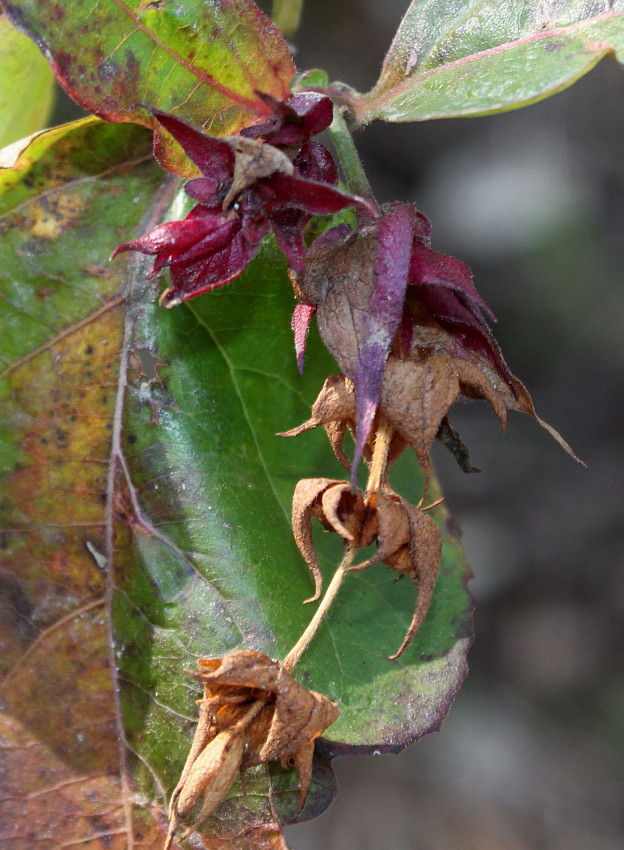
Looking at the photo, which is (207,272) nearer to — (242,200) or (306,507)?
(242,200)

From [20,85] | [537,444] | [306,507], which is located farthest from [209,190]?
[537,444]

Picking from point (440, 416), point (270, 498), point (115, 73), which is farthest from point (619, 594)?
point (115, 73)

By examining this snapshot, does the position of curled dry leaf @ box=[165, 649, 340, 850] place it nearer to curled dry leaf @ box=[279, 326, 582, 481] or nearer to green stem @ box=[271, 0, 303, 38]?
curled dry leaf @ box=[279, 326, 582, 481]

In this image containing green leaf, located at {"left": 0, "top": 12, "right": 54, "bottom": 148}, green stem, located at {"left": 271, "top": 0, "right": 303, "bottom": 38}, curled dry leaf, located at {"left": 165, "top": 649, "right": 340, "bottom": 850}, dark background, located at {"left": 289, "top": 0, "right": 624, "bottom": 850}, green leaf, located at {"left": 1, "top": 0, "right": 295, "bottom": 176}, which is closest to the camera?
curled dry leaf, located at {"left": 165, "top": 649, "right": 340, "bottom": 850}

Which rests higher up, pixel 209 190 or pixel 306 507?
pixel 209 190

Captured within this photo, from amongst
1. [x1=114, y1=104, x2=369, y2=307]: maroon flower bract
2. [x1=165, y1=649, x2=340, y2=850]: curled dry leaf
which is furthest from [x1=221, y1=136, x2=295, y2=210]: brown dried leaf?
[x1=165, y1=649, x2=340, y2=850]: curled dry leaf

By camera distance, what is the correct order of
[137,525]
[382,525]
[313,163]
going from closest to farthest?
[382,525], [313,163], [137,525]

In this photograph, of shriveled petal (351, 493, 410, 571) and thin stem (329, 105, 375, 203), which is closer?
shriveled petal (351, 493, 410, 571)

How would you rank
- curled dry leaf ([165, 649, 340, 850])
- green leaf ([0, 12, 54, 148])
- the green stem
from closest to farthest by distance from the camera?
curled dry leaf ([165, 649, 340, 850]) < green leaf ([0, 12, 54, 148]) < the green stem
